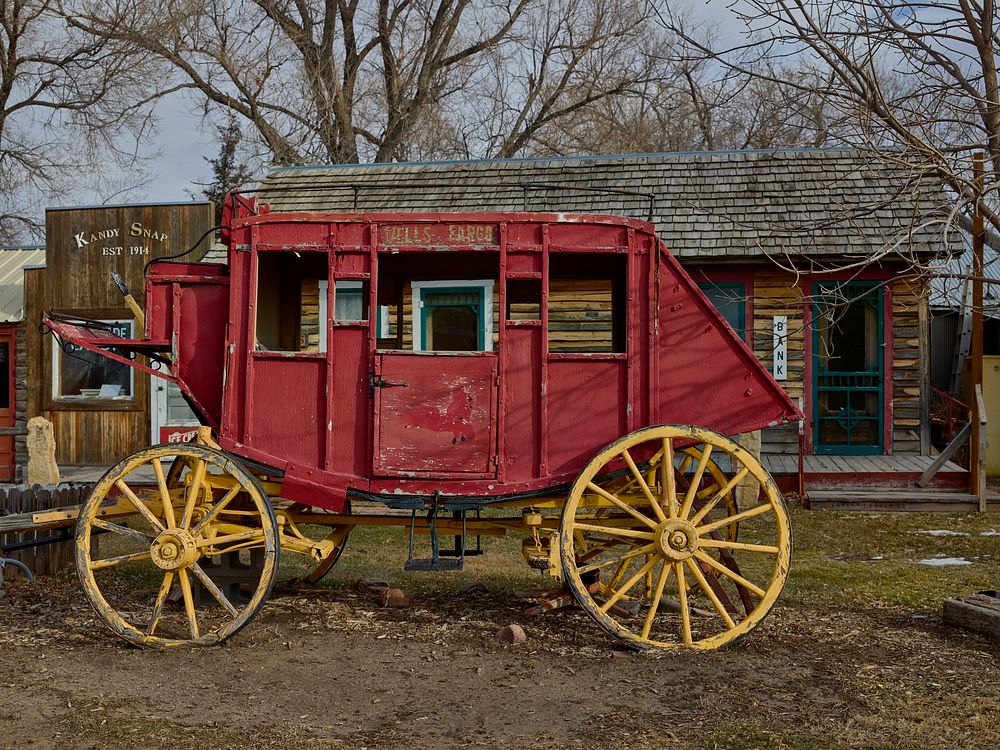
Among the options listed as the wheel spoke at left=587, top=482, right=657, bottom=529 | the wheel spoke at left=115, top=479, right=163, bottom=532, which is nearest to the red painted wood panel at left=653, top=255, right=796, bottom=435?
the wheel spoke at left=587, top=482, right=657, bottom=529

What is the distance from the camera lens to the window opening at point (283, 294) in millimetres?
6746

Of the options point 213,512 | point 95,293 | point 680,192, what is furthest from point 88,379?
point 213,512

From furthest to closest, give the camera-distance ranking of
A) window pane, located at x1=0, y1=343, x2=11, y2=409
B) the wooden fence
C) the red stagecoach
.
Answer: window pane, located at x1=0, y1=343, x2=11, y2=409, the wooden fence, the red stagecoach

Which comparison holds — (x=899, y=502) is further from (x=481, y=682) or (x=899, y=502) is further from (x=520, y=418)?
(x=481, y=682)

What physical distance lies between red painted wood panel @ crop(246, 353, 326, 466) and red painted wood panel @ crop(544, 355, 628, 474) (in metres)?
1.46

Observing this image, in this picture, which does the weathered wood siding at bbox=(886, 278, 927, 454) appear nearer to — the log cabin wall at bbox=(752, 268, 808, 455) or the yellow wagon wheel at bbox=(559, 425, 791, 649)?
the log cabin wall at bbox=(752, 268, 808, 455)

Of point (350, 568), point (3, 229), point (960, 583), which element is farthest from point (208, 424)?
point (3, 229)

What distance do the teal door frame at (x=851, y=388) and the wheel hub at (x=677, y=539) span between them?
8.69 metres

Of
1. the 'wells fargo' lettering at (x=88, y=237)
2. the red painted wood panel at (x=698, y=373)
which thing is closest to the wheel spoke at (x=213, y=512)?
the red painted wood panel at (x=698, y=373)

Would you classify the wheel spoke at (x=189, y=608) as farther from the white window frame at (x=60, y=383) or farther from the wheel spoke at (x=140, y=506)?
the white window frame at (x=60, y=383)

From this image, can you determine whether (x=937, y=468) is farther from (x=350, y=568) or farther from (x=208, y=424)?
(x=208, y=424)

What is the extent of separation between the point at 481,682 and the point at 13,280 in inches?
609

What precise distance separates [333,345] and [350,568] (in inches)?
127

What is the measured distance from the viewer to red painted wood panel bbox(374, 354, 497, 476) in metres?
5.97
